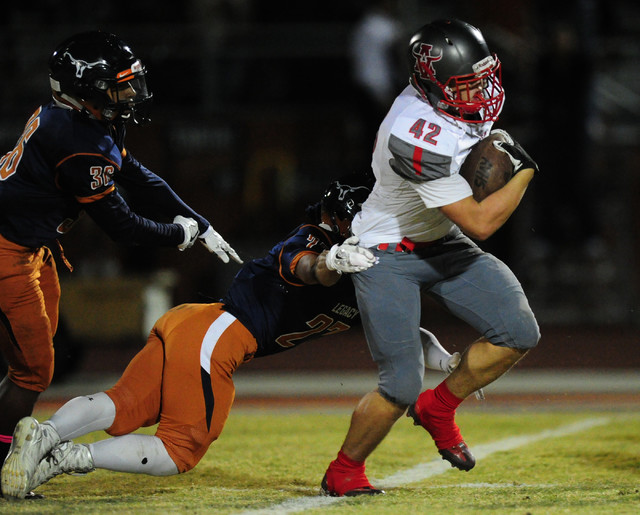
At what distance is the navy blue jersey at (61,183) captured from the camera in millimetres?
3928

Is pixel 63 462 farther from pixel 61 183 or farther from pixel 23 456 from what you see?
pixel 61 183

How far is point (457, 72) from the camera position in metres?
3.78

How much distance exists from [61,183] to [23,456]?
1057 mm

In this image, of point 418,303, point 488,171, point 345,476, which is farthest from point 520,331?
point 345,476

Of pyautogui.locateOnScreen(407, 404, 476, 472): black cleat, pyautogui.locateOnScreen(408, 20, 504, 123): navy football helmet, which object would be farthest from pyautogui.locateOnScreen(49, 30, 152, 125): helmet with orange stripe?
pyautogui.locateOnScreen(407, 404, 476, 472): black cleat

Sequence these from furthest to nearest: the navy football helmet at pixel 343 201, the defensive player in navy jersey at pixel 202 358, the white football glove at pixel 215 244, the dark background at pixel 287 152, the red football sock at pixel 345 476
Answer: the dark background at pixel 287 152 < the white football glove at pixel 215 244 < the navy football helmet at pixel 343 201 < the red football sock at pixel 345 476 < the defensive player in navy jersey at pixel 202 358

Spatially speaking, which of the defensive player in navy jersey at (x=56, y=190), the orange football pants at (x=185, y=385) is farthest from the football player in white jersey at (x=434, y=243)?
the defensive player in navy jersey at (x=56, y=190)

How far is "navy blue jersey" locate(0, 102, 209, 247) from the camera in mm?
3928

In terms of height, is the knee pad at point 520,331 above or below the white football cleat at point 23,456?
Result: above

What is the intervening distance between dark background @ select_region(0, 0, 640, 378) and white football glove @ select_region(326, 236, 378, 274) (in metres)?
5.19

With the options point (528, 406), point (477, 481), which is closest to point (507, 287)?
point (477, 481)

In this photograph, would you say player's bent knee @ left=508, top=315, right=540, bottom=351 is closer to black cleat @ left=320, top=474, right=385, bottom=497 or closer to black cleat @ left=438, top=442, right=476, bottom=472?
black cleat @ left=438, top=442, right=476, bottom=472

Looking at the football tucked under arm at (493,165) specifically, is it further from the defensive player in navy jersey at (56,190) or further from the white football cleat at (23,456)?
the white football cleat at (23,456)

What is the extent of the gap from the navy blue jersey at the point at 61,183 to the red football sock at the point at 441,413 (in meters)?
1.25
